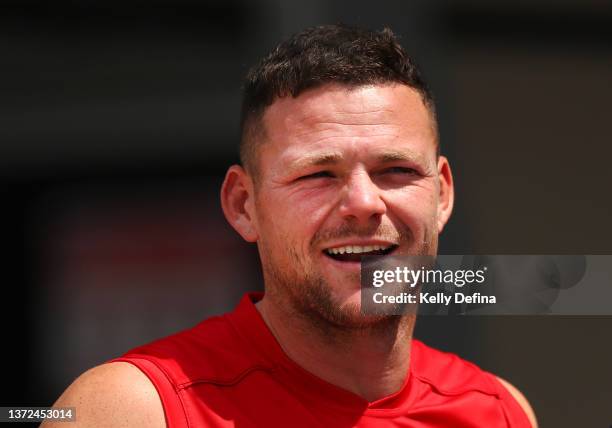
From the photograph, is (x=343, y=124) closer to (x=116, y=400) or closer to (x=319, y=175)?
(x=319, y=175)

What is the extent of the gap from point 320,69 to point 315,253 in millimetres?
556

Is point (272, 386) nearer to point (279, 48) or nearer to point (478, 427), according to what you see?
point (478, 427)

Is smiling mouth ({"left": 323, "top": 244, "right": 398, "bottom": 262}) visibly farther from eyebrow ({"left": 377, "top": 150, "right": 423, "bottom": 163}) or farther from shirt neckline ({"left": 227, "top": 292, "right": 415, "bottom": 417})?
shirt neckline ({"left": 227, "top": 292, "right": 415, "bottom": 417})

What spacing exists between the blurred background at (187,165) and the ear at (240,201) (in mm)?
2688

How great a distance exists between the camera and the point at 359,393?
2551mm

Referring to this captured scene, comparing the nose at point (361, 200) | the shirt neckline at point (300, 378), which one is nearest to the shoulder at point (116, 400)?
the shirt neckline at point (300, 378)

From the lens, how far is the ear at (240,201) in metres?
2.66

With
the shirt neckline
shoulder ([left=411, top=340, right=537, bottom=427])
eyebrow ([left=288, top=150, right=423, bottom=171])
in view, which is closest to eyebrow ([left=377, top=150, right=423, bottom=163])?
eyebrow ([left=288, top=150, right=423, bottom=171])

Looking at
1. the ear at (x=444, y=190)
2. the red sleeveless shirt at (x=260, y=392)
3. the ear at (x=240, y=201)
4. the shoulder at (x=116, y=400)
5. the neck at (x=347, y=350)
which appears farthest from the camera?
the ear at (x=444, y=190)

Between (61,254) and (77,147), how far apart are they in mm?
724

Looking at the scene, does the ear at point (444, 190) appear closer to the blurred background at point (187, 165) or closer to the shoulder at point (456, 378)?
the shoulder at point (456, 378)

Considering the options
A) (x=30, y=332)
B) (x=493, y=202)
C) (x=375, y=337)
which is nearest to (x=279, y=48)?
(x=375, y=337)

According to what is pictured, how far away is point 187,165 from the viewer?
5488 millimetres

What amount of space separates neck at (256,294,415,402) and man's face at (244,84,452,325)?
0.08m
